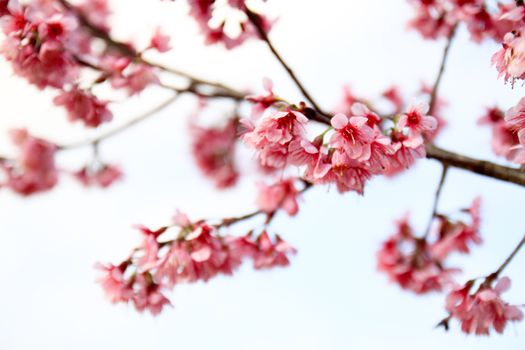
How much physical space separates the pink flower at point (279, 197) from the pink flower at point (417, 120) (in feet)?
3.92

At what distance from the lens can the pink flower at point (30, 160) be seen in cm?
439

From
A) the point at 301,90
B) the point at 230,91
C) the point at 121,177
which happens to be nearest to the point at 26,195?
the point at 121,177

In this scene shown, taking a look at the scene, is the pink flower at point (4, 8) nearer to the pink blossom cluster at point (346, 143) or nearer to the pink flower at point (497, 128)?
the pink blossom cluster at point (346, 143)

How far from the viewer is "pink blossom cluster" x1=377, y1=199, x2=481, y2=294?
3.85 metres

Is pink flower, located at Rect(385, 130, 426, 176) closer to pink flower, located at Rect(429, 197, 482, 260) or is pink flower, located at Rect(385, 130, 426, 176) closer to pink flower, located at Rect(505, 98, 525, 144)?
pink flower, located at Rect(505, 98, 525, 144)

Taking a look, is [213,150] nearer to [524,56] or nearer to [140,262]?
[140,262]

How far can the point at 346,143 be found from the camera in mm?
2295

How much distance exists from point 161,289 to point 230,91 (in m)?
1.30

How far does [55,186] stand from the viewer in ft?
18.2

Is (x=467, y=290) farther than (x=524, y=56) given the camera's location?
Yes

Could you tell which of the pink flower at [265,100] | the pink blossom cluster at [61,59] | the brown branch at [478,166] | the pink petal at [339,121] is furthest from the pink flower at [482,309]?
the pink blossom cluster at [61,59]

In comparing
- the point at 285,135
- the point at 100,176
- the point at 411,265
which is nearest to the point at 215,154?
the point at 100,176

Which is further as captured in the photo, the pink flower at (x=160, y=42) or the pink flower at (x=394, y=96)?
the pink flower at (x=394, y=96)

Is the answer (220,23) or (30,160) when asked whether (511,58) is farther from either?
(30,160)
